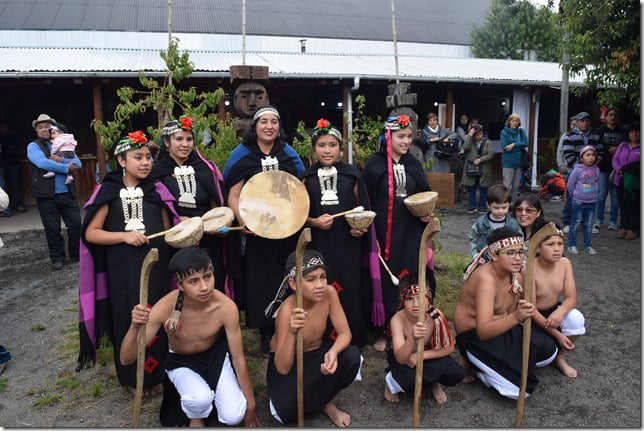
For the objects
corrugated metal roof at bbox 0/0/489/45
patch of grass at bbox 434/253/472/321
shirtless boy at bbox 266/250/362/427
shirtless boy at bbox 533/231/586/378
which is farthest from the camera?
corrugated metal roof at bbox 0/0/489/45

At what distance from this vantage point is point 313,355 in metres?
3.10

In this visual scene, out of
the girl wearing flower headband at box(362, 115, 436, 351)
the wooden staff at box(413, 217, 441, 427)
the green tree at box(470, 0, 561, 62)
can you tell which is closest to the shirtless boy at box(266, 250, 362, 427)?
the wooden staff at box(413, 217, 441, 427)

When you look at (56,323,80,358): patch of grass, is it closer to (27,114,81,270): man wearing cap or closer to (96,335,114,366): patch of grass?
(96,335,114,366): patch of grass

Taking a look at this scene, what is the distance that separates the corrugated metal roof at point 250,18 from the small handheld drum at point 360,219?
15913mm

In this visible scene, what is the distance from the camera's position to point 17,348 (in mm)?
4344

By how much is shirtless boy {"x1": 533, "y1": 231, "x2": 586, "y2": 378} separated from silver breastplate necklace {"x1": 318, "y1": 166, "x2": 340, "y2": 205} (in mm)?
1486

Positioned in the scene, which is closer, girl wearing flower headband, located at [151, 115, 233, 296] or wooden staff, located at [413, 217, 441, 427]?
wooden staff, located at [413, 217, 441, 427]

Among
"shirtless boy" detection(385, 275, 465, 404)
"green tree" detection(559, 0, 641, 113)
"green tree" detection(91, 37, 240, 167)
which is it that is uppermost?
"green tree" detection(559, 0, 641, 113)

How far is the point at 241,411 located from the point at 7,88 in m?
11.4

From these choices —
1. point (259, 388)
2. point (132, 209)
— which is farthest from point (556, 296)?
point (132, 209)

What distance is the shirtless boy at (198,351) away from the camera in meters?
2.85

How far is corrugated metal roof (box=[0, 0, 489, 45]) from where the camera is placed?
16922 mm

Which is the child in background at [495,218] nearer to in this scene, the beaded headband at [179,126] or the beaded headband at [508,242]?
the beaded headband at [508,242]

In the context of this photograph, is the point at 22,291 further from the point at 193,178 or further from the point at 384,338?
the point at 384,338
